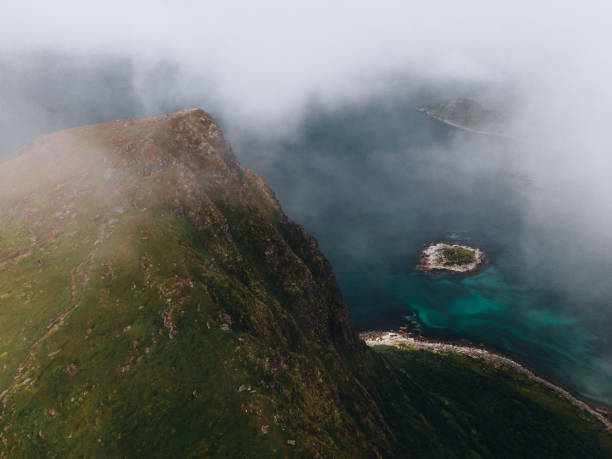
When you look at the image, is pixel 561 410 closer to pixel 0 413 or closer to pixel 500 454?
pixel 500 454

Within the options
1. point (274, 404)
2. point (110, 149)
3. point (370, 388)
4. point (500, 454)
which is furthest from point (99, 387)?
point (500, 454)

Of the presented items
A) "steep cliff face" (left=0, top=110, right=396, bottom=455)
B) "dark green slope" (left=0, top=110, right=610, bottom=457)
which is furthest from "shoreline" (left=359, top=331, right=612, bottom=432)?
"steep cliff face" (left=0, top=110, right=396, bottom=455)

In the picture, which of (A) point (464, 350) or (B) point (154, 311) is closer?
(B) point (154, 311)

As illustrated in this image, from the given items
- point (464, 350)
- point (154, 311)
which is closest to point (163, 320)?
A: point (154, 311)

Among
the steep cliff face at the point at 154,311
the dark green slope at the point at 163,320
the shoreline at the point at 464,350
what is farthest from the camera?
the shoreline at the point at 464,350

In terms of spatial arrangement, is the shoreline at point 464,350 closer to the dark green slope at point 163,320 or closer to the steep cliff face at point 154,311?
the dark green slope at point 163,320

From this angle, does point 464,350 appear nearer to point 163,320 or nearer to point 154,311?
point 163,320

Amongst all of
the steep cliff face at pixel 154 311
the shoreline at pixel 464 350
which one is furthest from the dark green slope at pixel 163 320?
the shoreline at pixel 464 350

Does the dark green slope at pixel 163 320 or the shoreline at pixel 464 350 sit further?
the shoreline at pixel 464 350

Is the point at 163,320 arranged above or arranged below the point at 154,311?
below
